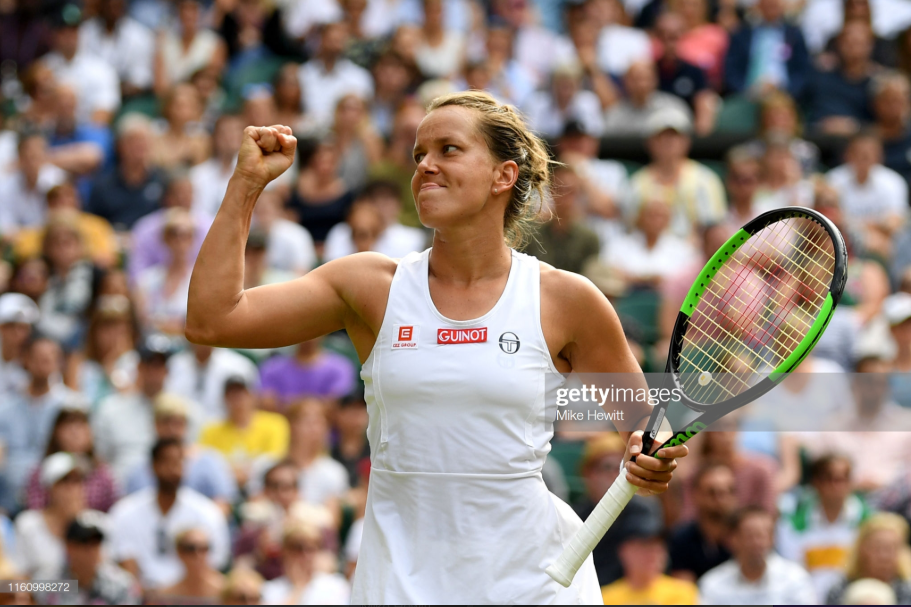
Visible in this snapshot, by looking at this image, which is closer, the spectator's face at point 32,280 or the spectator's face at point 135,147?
the spectator's face at point 32,280

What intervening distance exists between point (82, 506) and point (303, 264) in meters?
2.46

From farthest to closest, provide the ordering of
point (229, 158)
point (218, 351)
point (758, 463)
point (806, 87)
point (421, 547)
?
point (806, 87)
point (229, 158)
point (218, 351)
point (758, 463)
point (421, 547)

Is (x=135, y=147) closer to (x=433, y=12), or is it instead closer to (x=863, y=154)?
(x=433, y=12)

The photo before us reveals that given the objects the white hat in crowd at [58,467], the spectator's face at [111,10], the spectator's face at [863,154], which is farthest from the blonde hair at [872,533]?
the spectator's face at [111,10]

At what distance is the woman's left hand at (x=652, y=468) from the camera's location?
2.95 metres

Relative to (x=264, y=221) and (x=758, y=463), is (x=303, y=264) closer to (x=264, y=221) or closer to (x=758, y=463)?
(x=264, y=221)

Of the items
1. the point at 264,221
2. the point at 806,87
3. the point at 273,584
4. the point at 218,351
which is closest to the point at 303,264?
the point at 264,221

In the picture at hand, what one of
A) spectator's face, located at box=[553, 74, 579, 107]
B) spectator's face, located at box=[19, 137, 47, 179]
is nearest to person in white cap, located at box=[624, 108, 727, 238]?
spectator's face, located at box=[553, 74, 579, 107]

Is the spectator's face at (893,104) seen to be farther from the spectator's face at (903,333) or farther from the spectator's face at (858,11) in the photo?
the spectator's face at (903,333)

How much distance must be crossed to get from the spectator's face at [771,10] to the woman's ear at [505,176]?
796cm

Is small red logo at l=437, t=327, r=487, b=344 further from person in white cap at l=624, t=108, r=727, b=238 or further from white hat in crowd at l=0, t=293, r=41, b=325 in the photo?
person in white cap at l=624, t=108, r=727, b=238

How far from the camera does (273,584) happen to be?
5949 millimetres

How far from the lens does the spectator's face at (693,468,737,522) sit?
20.0ft

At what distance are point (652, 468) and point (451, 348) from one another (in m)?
0.59
